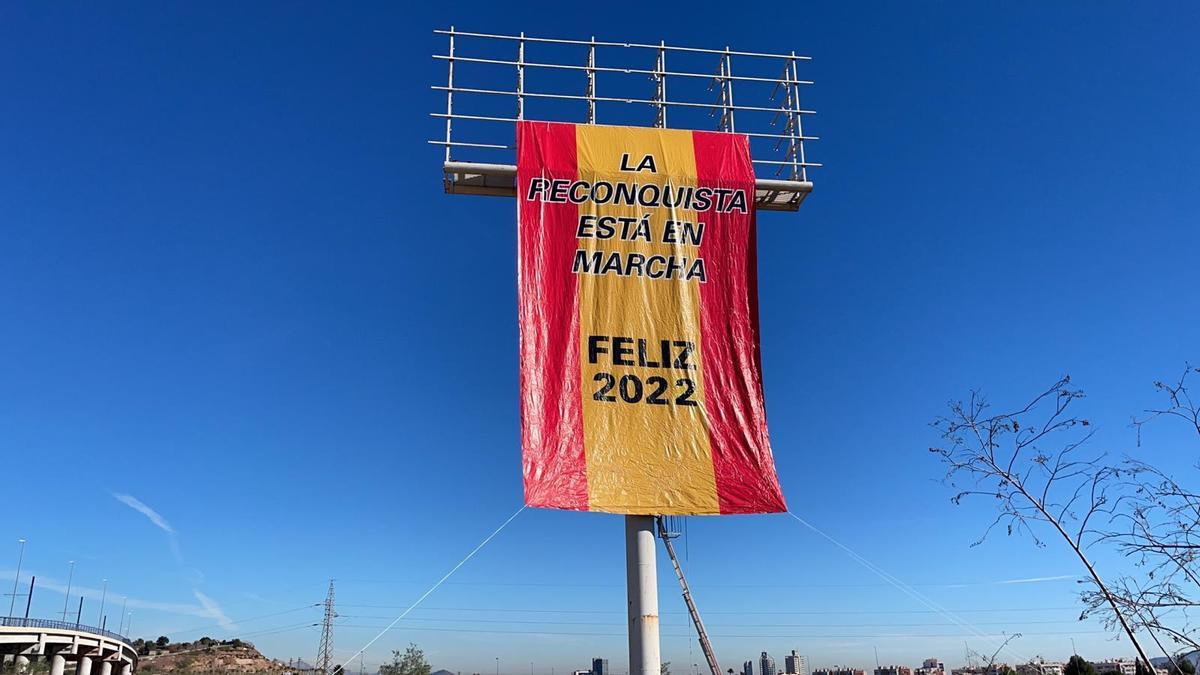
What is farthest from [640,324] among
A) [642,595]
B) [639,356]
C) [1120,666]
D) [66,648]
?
[66,648]

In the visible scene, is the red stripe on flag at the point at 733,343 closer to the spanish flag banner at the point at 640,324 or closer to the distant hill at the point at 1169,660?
the spanish flag banner at the point at 640,324

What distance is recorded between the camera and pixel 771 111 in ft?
53.7

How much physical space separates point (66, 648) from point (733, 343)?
74963mm

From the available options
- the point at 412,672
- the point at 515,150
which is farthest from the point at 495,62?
the point at 412,672

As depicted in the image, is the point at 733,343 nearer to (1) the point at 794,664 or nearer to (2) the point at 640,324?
(2) the point at 640,324

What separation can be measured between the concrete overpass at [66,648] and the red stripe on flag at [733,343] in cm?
6350

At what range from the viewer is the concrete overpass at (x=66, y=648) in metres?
60.8

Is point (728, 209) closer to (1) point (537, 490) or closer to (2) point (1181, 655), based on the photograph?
(1) point (537, 490)

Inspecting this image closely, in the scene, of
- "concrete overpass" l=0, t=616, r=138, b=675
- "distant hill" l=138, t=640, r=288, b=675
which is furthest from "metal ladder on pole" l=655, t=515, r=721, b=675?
"distant hill" l=138, t=640, r=288, b=675

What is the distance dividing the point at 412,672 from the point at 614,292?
50.6 meters

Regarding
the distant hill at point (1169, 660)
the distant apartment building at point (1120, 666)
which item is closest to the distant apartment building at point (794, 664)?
the distant apartment building at point (1120, 666)

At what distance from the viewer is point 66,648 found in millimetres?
68625

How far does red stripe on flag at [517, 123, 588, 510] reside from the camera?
13.0 metres

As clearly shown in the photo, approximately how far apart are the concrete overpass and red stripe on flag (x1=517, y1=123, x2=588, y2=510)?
6206cm
